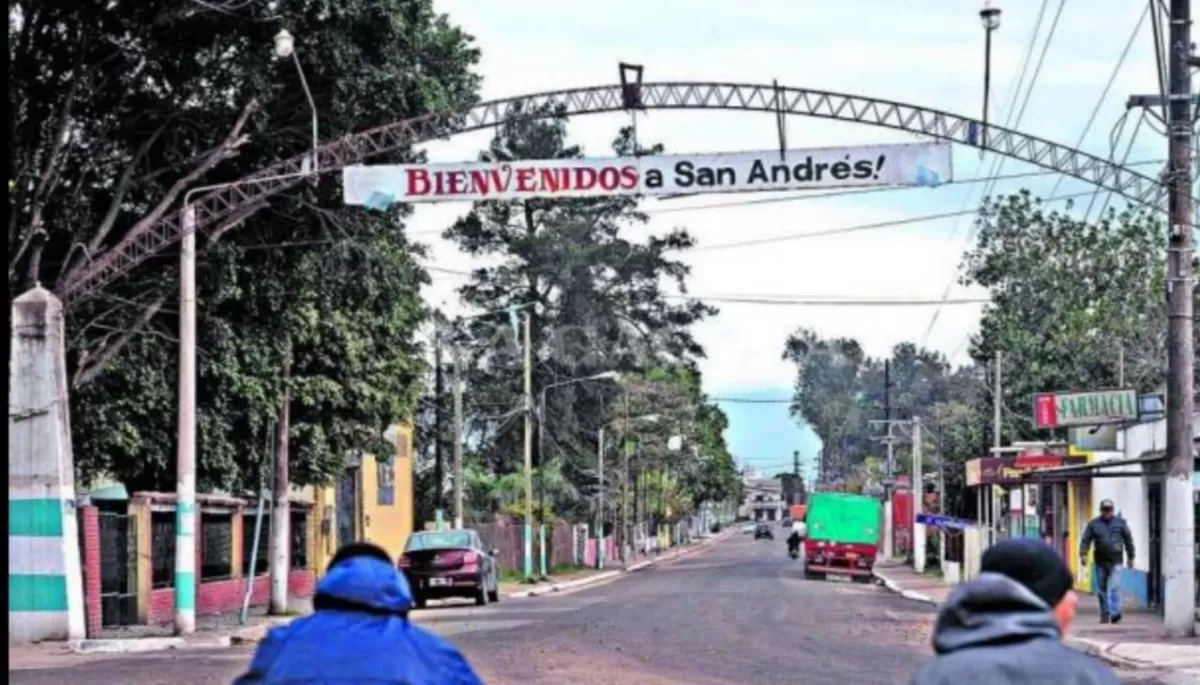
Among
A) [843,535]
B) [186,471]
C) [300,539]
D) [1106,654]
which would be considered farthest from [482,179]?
[843,535]

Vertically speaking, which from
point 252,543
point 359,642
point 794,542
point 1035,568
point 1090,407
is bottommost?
point 794,542

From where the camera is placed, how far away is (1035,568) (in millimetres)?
4871

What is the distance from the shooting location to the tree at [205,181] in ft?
92.6

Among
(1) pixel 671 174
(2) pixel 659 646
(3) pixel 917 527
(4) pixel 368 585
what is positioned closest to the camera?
(4) pixel 368 585

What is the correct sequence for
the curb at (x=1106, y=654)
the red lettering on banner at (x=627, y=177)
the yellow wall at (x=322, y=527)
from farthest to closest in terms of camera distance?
the yellow wall at (x=322, y=527), the red lettering on banner at (x=627, y=177), the curb at (x=1106, y=654)

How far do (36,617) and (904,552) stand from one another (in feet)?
232

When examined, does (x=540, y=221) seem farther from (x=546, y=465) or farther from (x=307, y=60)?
(x=307, y=60)

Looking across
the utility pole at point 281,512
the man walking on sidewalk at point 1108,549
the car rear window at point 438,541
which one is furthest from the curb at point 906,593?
the utility pole at point 281,512

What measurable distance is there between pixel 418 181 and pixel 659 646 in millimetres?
8021

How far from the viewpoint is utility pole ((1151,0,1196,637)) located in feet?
77.8

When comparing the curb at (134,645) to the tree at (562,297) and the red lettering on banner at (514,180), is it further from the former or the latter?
the tree at (562,297)

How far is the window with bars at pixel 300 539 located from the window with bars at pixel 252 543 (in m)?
2.69

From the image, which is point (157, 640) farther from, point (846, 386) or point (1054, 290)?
point (846, 386)

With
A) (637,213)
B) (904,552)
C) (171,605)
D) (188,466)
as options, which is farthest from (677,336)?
(188,466)
